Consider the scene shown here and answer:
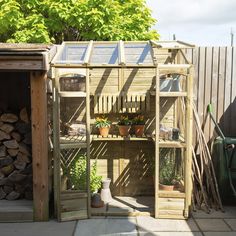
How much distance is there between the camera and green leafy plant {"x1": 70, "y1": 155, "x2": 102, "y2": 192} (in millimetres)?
4375

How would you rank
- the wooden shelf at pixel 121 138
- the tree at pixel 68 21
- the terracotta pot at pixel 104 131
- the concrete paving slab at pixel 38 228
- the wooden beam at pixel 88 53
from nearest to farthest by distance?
the concrete paving slab at pixel 38 228, the wooden beam at pixel 88 53, the wooden shelf at pixel 121 138, the terracotta pot at pixel 104 131, the tree at pixel 68 21

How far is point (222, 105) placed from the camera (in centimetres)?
474

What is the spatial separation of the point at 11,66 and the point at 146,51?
1.66m

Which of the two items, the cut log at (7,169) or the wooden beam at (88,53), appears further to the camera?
the cut log at (7,169)

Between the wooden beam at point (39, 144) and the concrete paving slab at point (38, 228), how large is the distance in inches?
5.8

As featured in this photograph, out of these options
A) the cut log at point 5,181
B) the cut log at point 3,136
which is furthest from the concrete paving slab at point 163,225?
the cut log at point 3,136

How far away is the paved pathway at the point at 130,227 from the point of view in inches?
144

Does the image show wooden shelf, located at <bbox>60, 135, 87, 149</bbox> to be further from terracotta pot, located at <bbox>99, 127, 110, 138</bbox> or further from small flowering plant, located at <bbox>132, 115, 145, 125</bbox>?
small flowering plant, located at <bbox>132, 115, 145, 125</bbox>

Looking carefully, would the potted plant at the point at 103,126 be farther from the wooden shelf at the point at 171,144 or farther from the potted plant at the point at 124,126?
the wooden shelf at the point at 171,144

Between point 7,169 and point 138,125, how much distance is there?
185cm

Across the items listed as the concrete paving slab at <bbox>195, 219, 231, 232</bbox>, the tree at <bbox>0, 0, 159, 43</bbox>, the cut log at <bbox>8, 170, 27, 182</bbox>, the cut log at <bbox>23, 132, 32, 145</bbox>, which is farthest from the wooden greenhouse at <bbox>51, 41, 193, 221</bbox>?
the tree at <bbox>0, 0, 159, 43</bbox>

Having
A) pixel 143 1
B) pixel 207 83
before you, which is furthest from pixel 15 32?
pixel 207 83

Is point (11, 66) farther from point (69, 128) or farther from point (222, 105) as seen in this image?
point (222, 105)

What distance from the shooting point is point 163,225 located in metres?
3.88
